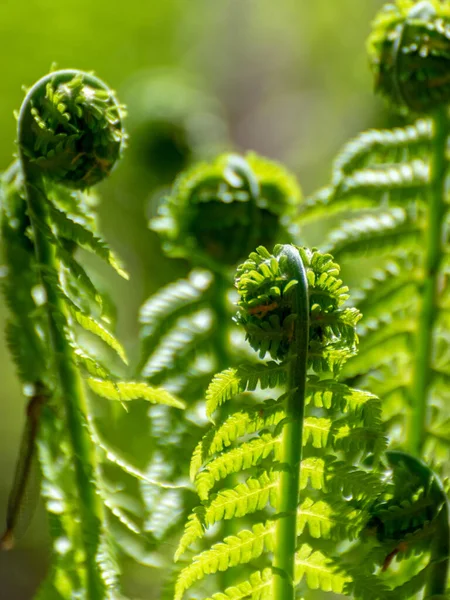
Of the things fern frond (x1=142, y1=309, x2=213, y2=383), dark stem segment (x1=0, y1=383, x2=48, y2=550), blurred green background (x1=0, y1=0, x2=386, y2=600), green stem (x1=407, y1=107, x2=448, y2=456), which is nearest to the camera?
dark stem segment (x1=0, y1=383, x2=48, y2=550)

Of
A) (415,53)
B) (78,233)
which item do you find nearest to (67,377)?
(78,233)

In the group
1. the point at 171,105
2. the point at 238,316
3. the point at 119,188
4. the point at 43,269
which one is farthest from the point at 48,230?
the point at 119,188

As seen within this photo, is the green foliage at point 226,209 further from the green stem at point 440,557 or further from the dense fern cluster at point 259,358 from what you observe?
the green stem at point 440,557

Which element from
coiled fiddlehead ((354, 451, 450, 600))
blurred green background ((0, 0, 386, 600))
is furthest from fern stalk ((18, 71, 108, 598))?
blurred green background ((0, 0, 386, 600))

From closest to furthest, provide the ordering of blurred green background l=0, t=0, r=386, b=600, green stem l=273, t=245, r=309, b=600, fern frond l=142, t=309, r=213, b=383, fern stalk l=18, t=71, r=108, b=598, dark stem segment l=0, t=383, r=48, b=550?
green stem l=273, t=245, r=309, b=600, fern stalk l=18, t=71, r=108, b=598, dark stem segment l=0, t=383, r=48, b=550, fern frond l=142, t=309, r=213, b=383, blurred green background l=0, t=0, r=386, b=600

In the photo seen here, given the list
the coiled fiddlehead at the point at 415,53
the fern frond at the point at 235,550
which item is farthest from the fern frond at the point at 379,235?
the fern frond at the point at 235,550

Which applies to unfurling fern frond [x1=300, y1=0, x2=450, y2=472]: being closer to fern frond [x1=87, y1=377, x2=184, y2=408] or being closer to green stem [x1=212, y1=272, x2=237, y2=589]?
green stem [x1=212, y1=272, x2=237, y2=589]

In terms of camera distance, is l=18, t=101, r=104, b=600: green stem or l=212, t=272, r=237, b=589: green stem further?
l=212, t=272, r=237, b=589: green stem
